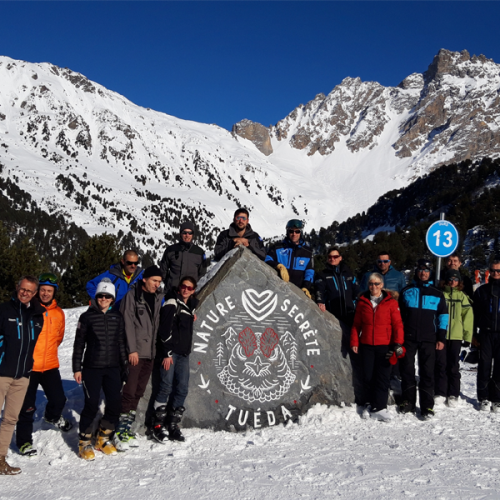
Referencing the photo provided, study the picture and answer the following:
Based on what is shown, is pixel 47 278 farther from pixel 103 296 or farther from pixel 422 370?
pixel 422 370

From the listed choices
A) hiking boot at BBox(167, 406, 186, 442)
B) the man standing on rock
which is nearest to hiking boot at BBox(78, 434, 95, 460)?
the man standing on rock

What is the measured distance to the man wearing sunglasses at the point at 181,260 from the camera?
241 inches

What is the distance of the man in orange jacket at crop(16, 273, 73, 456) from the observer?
176 inches

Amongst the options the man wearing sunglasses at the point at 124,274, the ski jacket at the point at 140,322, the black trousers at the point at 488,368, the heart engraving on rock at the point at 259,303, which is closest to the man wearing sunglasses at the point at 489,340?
the black trousers at the point at 488,368

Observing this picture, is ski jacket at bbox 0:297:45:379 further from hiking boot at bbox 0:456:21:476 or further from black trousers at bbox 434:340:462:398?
black trousers at bbox 434:340:462:398

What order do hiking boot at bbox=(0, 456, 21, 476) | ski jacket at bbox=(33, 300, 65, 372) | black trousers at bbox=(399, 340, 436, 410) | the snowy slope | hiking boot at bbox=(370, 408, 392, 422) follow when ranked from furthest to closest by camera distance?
black trousers at bbox=(399, 340, 436, 410), hiking boot at bbox=(370, 408, 392, 422), ski jacket at bbox=(33, 300, 65, 372), hiking boot at bbox=(0, 456, 21, 476), the snowy slope

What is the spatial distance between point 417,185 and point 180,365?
174 ft

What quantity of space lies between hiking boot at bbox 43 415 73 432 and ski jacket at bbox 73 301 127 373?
2.91 ft

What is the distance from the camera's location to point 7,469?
4.02 meters

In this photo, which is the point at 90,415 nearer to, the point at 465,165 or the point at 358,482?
the point at 358,482

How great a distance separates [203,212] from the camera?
15850cm

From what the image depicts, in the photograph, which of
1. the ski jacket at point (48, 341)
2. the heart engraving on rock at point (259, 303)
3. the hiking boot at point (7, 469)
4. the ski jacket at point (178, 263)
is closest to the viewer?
the hiking boot at point (7, 469)

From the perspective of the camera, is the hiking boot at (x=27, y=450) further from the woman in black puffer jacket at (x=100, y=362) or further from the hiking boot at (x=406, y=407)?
the hiking boot at (x=406, y=407)

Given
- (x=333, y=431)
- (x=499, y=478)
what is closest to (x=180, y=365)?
(x=333, y=431)
